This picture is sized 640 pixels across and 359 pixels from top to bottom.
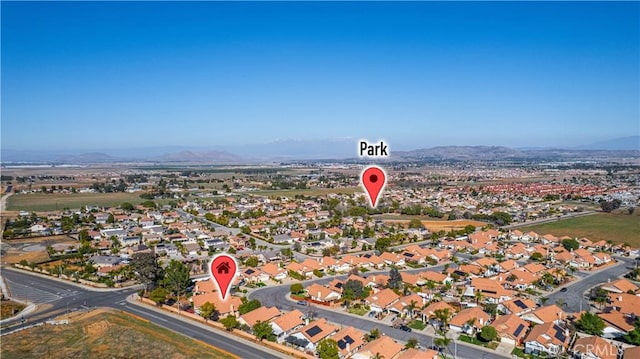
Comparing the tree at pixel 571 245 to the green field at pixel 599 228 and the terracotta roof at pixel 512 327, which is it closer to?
the green field at pixel 599 228

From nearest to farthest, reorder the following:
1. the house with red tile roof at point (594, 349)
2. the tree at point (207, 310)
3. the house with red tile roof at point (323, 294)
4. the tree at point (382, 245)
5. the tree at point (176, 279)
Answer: the house with red tile roof at point (594, 349) < the tree at point (207, 310) < the house with red tile roof at point (323, 294) < the tree at point (176, 279) < the tree at point (382, 245)

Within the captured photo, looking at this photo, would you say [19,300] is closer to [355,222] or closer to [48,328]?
[48,328]

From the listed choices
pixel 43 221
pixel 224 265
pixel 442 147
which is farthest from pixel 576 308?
pixel 442 147

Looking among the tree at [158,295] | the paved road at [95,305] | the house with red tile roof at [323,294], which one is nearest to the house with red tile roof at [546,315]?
the house with red tile roof at [323,294]

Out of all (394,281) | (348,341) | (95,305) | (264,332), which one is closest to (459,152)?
(394,281)

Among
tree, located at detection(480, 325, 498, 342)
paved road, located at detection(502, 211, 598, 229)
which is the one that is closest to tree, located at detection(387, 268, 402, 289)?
tree, located at detection(480, 325, 498, 342)

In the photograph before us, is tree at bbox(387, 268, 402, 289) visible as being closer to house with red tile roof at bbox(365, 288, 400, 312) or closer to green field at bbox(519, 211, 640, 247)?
house with red tile roof at bbox(365, 288, 400, 312)
